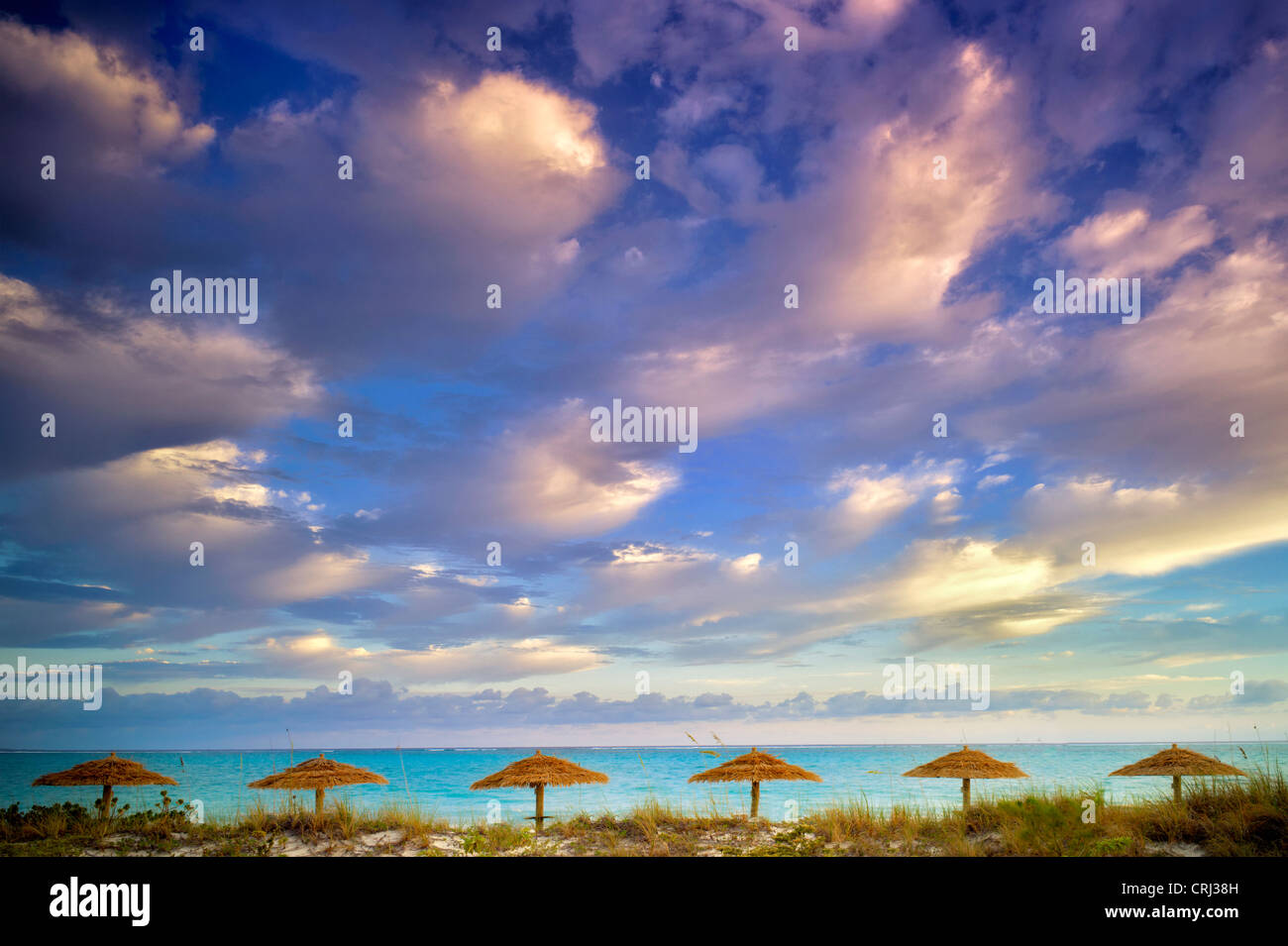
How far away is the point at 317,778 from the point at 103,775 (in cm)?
460

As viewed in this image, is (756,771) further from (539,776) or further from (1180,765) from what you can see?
(1180,765)

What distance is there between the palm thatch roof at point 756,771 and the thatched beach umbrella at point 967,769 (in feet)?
6.82

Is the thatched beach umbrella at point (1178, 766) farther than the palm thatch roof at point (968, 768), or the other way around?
the palm thatch roof at point (968, 768)

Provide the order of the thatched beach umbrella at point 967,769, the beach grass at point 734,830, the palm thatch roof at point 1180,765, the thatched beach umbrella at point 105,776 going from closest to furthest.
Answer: the beach grass at point 734,830, the palm thatch roof at point 1180,765, the thatched beach umbrella at point 967,769, the thatched beach umbrella at point 105,776

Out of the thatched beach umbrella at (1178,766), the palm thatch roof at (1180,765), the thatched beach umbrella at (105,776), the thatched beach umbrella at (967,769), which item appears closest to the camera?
the thatched beach umbrella at (1178,766)

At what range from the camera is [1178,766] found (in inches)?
549

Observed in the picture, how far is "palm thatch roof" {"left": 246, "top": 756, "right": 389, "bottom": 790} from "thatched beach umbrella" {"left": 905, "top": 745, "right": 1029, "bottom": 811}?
10.6 m

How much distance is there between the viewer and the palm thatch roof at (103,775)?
14.3 meters

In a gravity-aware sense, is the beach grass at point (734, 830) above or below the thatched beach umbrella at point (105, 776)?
below

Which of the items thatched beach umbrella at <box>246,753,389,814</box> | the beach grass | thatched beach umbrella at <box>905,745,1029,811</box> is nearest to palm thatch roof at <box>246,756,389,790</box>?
thatched beach umbrella at <box>246,753,389,814</box>

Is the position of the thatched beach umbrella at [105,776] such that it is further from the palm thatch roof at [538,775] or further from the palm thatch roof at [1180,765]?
the palm thatch roof at [1180,765]

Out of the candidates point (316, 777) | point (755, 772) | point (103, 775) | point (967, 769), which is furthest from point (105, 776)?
point (967, 769)

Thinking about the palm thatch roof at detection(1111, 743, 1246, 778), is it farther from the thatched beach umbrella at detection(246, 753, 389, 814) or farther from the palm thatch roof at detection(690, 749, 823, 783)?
the thatched beach umbrella at detection(246, 753, 389, 814)

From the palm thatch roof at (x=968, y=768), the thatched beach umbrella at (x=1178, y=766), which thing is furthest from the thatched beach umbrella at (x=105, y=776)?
the thatched beach umbrella at (x=1178, y=766)
